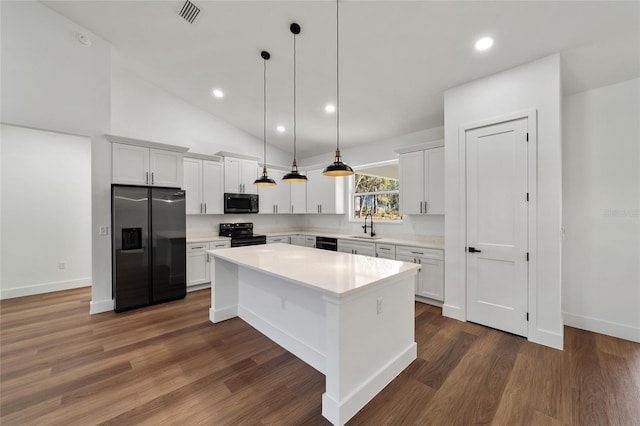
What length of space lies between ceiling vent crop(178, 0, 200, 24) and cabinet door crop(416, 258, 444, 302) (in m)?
4.20

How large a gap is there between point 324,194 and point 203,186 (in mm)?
2452

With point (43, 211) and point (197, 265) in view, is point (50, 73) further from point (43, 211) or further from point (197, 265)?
point (197, 265)

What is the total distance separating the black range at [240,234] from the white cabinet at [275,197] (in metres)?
0.54

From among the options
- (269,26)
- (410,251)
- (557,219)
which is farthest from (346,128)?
(557,219)

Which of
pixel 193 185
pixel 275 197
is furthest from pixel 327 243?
pixel 193 185

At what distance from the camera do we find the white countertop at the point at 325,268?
5.68ft

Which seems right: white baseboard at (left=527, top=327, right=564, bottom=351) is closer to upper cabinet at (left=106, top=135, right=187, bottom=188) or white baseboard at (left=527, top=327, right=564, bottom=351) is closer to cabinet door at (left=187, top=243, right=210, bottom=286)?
cabinet door at (left=187, top=243, right=210, bottom=286)

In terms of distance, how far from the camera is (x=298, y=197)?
6066 mm

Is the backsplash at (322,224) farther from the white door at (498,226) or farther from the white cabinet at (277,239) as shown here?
the white door at (498,226)

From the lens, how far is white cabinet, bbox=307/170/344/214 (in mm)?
5459

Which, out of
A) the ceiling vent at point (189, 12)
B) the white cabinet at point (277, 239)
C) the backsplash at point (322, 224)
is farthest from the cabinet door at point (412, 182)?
the ceiling vent at point (189, 12)

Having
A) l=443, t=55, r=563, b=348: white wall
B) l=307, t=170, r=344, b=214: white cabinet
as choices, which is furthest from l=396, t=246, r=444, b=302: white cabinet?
l=307, t=170, r=344, b=214: white cabinet

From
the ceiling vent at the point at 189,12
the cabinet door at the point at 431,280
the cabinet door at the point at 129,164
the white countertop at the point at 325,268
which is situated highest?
the ceiling vent at the point at 189,12

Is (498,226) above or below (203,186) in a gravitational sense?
below
